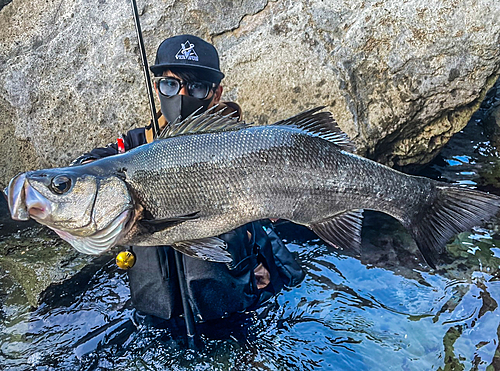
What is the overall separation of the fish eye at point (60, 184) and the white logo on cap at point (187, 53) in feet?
4.74

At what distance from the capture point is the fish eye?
7.86 feet

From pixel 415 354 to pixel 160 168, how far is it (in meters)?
2.14

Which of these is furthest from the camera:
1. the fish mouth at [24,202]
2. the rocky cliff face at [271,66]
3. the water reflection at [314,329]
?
the rocky cliff face at [271,66]

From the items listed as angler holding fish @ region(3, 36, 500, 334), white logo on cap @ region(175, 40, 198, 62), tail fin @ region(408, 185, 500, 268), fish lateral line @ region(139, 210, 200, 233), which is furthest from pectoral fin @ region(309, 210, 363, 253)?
white logo on cap @ region(175, 40, 198, 62)

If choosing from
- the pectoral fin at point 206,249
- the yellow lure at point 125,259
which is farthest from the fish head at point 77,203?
the yellow lure at point 125,259

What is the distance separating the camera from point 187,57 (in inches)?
136

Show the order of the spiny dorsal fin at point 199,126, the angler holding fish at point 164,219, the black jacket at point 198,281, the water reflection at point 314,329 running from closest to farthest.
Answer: the angler holding fish at point 164,219, the spiny dorsal fin at point 199,126, the water reflection at point 314,329, the black jacket at point 198,281

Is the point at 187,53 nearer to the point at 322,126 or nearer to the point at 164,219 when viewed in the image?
the point at 322,126

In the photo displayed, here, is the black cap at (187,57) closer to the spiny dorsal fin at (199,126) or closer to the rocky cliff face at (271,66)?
the spiny dorsal fin at (199,126)

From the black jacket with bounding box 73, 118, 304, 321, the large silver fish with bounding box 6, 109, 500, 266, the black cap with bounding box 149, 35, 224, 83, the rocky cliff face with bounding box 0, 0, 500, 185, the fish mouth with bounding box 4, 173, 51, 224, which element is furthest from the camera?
the rocky cliff face with bounding box 0, 0, 500, 185

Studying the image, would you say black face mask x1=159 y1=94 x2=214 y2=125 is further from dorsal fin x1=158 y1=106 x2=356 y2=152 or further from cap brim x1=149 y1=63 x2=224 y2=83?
dorsal fin x1=158 y1=106 x2=356 y2=152

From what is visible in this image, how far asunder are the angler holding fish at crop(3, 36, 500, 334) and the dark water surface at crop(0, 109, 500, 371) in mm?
836

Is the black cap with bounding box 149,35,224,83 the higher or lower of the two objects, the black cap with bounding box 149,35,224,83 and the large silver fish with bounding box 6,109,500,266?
the higher

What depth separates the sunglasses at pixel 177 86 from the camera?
3371 mm
